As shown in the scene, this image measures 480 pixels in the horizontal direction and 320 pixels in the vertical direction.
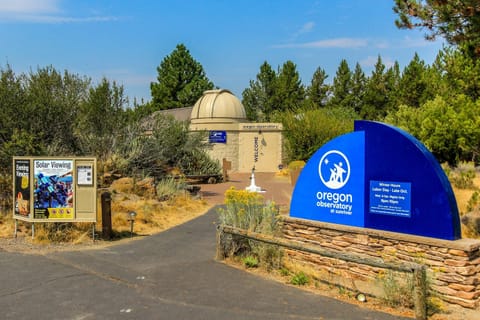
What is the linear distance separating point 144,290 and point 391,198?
406 cm

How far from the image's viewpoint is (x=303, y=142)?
120 feet

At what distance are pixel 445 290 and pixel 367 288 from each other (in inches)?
45.9

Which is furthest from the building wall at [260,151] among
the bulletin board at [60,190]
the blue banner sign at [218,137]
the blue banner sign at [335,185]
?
the blue banner sign at [335,185]

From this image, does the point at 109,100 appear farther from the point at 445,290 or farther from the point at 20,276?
the point at 445,290

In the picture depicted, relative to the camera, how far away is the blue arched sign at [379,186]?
23.6 feet

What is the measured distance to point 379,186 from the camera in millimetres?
7945

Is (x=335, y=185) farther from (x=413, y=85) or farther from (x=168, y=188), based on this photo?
(x=413, y=85)

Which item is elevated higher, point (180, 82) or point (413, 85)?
point (180, 82)

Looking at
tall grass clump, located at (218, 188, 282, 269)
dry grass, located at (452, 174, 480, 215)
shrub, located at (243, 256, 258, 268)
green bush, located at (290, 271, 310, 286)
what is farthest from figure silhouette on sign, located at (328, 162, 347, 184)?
dry grass, located at (452, 174, 480, 215)

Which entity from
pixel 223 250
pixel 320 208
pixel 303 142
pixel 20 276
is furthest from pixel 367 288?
pixel 303 142

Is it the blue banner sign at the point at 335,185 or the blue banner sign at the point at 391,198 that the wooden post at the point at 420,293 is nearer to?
the blue banner sign at the point at 391,198

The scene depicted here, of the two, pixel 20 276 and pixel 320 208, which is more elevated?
pixel 320 208

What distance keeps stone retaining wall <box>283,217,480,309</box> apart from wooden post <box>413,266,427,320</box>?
944 mm

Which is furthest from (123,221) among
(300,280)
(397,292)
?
(397,292)
